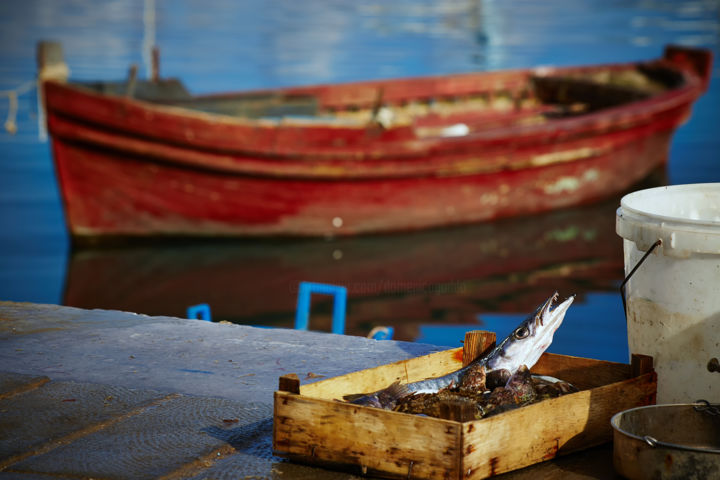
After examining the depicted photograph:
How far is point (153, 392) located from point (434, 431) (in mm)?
1306

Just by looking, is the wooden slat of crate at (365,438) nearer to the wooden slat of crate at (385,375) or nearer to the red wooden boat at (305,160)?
the wooden slat of crate at (385,375)

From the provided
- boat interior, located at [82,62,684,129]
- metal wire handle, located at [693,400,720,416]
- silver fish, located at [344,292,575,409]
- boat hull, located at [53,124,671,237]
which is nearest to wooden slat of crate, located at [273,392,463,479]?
silver fish, located at [344,292,575,409]

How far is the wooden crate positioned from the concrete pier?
66 mm

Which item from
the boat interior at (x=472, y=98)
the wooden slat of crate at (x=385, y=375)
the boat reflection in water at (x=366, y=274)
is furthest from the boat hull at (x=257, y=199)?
the wooden slat of crate at (x=385, y=375)

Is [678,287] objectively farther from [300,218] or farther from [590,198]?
[590,198]

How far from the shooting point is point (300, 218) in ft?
35.2

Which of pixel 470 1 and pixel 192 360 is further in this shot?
pixel 470 1

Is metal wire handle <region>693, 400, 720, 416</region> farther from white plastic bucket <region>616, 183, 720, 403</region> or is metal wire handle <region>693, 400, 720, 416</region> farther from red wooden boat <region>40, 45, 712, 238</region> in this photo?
red wooden boat <region>40, 45, 712, 238</region>

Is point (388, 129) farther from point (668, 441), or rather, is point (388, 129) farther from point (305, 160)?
point (668, 441)

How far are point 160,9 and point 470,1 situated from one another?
21704 millimetres

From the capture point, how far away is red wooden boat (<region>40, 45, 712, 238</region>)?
9727 mm

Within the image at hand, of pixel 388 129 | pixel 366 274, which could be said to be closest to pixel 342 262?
pixel 366 274

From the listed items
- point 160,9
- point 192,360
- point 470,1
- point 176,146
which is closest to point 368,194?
point 176,146

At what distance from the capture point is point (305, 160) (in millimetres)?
10023
